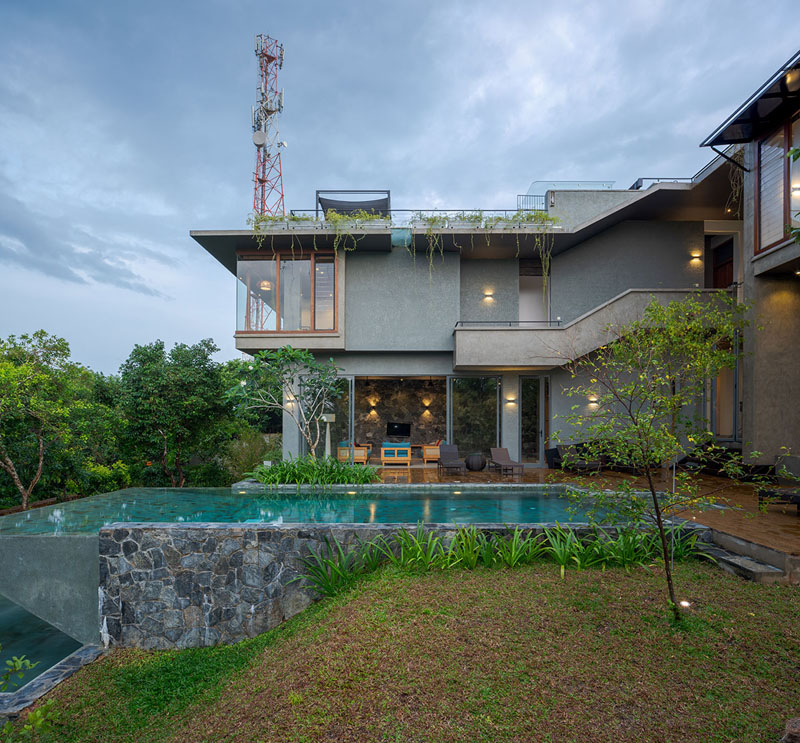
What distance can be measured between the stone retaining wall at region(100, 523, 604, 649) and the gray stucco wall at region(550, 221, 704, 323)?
9388 mm

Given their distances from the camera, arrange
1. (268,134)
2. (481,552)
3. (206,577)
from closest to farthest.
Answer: (481,552)
(206,577)
(268,134)

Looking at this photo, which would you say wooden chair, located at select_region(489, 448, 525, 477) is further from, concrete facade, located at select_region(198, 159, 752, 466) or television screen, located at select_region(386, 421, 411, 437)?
television screen, located at select_region(386, 421, 411, 437)

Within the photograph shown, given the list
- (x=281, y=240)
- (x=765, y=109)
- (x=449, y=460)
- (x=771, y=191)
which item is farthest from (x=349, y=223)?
(x=771, y=191)

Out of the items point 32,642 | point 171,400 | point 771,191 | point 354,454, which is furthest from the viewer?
point 354,454

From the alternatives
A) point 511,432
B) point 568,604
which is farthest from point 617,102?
point 568,604

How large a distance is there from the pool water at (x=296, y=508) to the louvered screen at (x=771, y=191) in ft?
20.4

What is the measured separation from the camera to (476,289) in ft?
44.0

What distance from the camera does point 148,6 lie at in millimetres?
11672

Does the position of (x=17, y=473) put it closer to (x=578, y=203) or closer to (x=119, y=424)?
(x=119, y=424)

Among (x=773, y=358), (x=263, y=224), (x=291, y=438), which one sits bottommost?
(x=291, y=438)

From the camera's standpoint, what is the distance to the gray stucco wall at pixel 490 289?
527 inches

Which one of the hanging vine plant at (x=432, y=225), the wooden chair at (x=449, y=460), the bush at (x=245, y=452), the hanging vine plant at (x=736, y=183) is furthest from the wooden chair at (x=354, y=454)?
the hanging vine plant at (x=736, y=183)

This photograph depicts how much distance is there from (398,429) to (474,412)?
93.4 inches

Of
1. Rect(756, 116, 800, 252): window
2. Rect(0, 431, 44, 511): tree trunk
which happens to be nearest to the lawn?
Rect(0, 431, 44, 511): tree trunk
